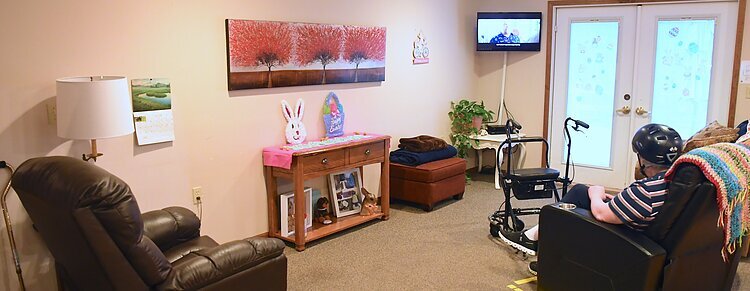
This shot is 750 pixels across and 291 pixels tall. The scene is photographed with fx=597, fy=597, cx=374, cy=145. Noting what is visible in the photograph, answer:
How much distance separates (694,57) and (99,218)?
17.1 feet

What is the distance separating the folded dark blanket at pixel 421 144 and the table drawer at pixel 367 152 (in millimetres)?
577

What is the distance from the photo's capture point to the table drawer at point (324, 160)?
422 centimetres

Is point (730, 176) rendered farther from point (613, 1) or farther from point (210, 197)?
point (613, 1)

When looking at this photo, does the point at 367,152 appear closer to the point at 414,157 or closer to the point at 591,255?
the point at 414,157

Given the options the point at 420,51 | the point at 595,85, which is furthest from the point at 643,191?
the point at 595,85

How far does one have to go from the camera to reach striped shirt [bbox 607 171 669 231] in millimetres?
2662

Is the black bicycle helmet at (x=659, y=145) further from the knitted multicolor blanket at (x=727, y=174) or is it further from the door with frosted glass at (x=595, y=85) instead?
the door with frosted glass at (x=595, y=85)

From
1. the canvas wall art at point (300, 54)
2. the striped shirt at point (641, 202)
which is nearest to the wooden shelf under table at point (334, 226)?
the canvas wall art at point (300, 54)

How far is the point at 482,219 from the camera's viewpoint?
500cm

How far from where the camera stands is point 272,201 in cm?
441

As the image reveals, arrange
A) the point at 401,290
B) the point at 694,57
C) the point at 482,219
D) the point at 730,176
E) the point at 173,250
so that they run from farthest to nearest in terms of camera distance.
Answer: the point at 694,57 → the point at 482,219 → the point at 401,290 → the point at 173,250 → the point at 730,176

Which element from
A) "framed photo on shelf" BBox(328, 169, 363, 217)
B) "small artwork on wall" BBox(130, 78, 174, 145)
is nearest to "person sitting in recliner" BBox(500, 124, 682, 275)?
"framed photo on shelf" BBox(328, 169, 363, 217)

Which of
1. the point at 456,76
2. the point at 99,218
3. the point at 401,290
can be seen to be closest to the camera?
the point at 99,218

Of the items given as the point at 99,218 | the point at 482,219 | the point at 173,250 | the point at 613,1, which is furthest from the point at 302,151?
the point at 613,1
